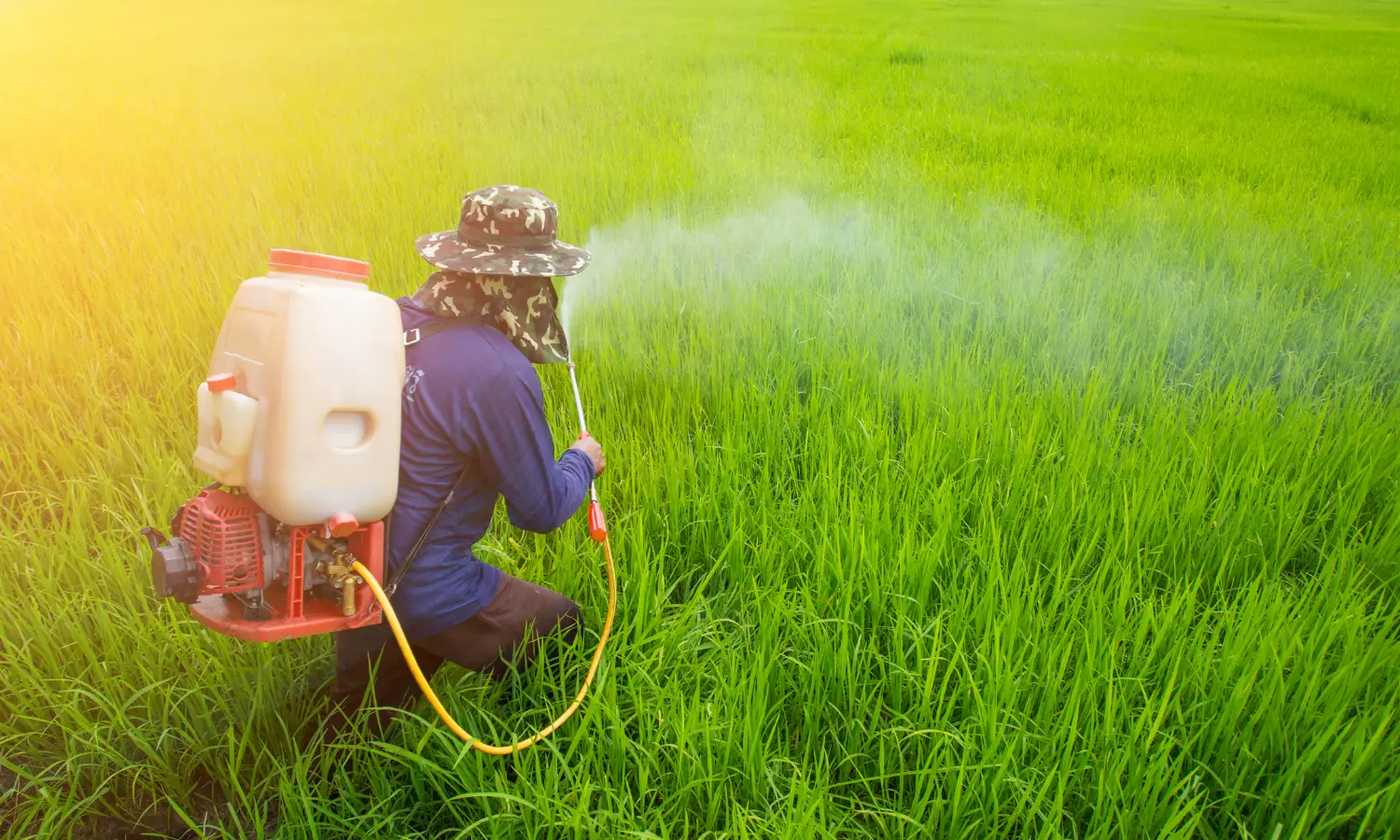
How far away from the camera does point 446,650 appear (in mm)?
1465

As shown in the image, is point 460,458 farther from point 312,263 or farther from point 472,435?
point 312,263

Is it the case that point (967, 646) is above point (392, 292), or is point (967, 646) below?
below

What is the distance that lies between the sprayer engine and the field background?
1.18 ft

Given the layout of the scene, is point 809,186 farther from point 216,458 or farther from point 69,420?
point 216,458

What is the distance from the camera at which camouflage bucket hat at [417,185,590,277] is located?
51.6 inches

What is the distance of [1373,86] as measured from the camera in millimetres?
7801

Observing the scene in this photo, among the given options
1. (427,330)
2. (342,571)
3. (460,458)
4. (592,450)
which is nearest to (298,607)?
(342,571)

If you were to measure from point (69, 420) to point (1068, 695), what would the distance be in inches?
112

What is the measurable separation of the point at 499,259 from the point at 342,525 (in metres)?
0.52

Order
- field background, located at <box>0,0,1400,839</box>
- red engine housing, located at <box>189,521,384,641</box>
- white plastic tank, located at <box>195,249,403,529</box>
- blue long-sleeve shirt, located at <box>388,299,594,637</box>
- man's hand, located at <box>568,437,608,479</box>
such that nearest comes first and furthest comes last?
white plastic tank, located at <box>195,249,403,529</box>, red engine housing, located at <box>189,521,384,641</box>, blue long-sleeve shirt, located at <box>388,299,594,637</box>, field background, located at <box>0,0,1400,839</box>, man's hand, located at <box>568,437,608,479</box>

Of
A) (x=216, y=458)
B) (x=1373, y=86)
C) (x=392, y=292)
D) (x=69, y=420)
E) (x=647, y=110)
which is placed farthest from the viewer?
(x=1373, y=86)

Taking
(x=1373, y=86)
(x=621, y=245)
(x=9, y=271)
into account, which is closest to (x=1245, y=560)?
(x=621, y=245)

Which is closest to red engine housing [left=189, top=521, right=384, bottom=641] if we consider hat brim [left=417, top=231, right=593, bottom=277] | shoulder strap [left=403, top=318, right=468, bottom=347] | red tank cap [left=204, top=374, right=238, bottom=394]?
red tank cap [left=204, top=374, right=238, bottom=394]

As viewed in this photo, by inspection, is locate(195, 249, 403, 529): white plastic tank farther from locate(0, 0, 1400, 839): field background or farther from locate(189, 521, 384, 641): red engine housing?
locate(0, 0, 1400, 839): field background
